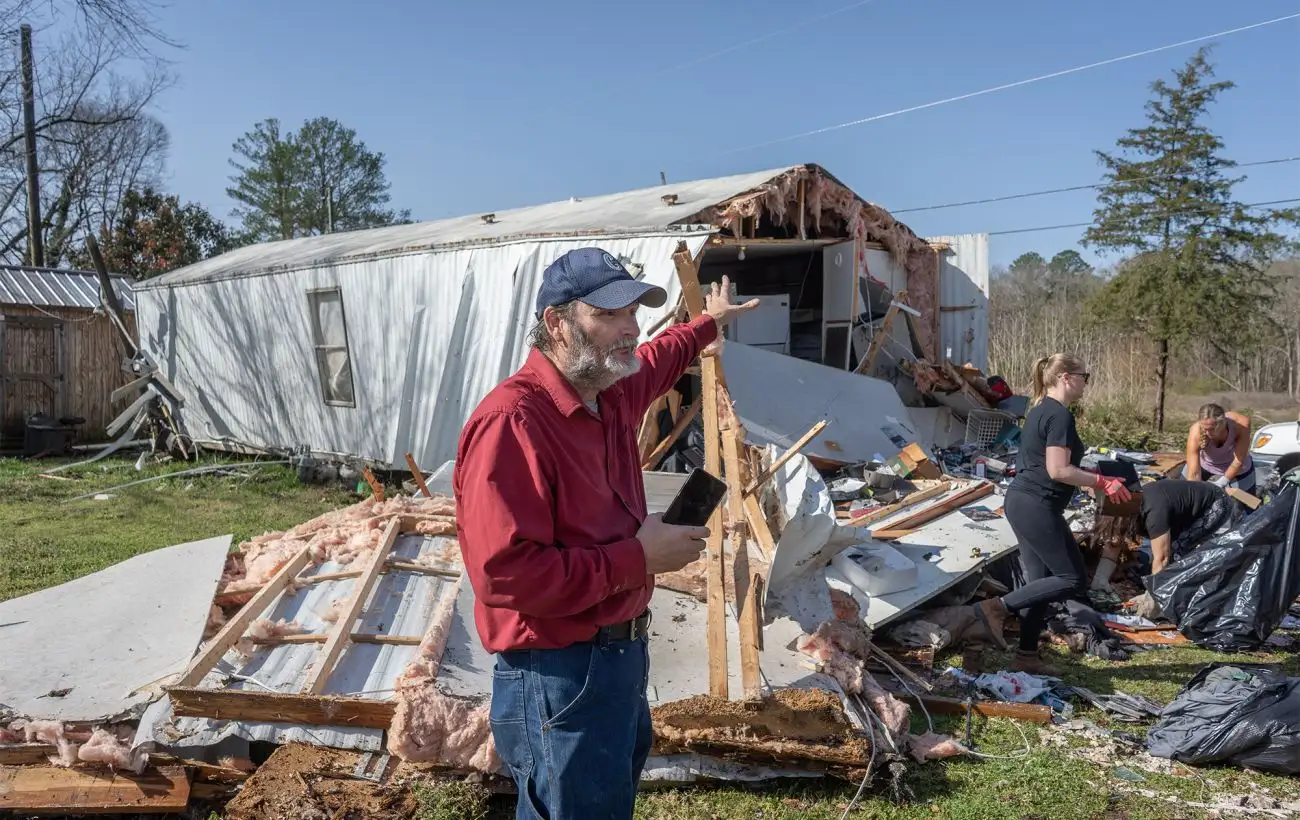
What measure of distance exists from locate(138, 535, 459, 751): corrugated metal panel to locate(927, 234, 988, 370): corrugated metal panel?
342 inches

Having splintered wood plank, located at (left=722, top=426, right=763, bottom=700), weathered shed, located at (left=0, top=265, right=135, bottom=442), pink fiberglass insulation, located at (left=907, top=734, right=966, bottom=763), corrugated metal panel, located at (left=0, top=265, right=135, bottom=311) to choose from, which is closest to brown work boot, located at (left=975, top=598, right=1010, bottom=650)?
pink fiberglass insulation, located at (left=907, top=734, right=966, bottom=763)

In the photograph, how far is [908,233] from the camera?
1155 centimetres

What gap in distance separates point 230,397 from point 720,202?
8869 mm

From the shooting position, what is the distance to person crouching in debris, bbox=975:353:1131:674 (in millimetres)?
4910

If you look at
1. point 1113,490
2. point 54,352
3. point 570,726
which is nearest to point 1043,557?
point 1113,490

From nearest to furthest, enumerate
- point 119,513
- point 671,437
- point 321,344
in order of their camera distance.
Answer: point 671,437, point 119,513, point 321,344

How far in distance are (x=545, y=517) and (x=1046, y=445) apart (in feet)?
12.7

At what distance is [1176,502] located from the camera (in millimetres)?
6215

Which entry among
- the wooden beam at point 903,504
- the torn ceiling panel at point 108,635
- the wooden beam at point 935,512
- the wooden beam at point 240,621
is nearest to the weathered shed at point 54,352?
the torn ceiling panel at point 108,635

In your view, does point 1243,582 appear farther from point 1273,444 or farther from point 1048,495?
point 1273,444

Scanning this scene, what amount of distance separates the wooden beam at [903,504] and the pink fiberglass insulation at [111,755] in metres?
4.93

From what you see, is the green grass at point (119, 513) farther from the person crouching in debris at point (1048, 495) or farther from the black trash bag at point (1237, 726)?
the black trash bag at point (1237, 726)

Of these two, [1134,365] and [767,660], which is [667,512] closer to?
[767,660]

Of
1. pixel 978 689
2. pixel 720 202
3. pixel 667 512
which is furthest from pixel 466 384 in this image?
pixel 667 512
